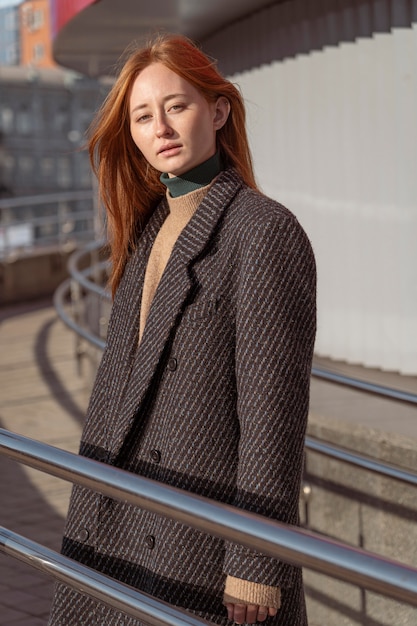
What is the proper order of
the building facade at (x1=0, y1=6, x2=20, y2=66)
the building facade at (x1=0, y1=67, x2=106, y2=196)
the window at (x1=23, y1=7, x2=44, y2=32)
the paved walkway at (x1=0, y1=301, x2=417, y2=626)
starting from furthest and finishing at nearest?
1. the building facade at (x1=0, y1=6, x2=20, y2=66)
2. the window at (x1=23, y1=7, x2=44, y2=32)
3. the building facade at (x1=0, y1=67, x2=106, y2=196)
4. the paved walkway at (x1=0, y1=301, x2=417, y2=626)

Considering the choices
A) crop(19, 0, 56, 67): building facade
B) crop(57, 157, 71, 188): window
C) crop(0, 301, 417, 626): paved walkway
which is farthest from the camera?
crop(19, 0, 56, 67): building facade

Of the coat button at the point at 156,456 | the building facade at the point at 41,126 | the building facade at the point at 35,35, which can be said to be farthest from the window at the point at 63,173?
the coat button at the point at 156,456

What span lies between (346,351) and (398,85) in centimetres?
141

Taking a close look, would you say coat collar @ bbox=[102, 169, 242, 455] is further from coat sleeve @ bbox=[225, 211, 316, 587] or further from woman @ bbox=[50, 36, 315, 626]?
coat sleeve @ bbox=[225, 211, 316, 587]

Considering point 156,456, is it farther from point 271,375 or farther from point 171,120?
point 171,120

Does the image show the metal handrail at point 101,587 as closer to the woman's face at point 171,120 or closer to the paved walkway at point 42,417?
the woman's face at point 171,120

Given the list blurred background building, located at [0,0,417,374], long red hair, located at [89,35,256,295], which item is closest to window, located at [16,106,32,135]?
blurred background building, located at [0,0,417,374]

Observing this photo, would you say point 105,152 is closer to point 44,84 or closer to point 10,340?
point 10,340

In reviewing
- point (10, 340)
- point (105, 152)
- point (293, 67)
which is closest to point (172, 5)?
point (293, 67)

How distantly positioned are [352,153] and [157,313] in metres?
4.14

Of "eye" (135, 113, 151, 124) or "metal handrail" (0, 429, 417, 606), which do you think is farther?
"eye" (135, 113, 151, 124)

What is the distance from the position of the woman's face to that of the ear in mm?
38

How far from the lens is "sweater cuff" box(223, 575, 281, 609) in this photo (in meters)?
1.95

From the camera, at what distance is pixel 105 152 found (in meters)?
2.37
